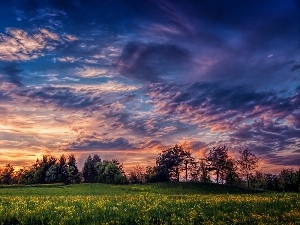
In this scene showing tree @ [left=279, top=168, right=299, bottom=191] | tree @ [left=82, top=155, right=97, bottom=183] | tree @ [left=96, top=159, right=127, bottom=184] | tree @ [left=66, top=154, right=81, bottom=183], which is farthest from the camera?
tree @ [left=82, top=155, right=97, bottom=183]

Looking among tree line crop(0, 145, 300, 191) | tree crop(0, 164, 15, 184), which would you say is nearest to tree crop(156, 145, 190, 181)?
tree line crop(0, 145, 300, 191)

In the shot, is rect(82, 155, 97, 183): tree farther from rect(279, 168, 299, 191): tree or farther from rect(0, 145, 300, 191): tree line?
rect(279, 168, 299, 191): tree

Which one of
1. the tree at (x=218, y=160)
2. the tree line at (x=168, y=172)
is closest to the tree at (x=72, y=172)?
the tree line at (x=168, y=172)

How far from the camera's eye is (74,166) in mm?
141250

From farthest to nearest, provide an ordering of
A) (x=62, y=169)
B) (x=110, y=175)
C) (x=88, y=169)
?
(x=88, y=169) < (x=62, y=169) < (x=110, y=175)

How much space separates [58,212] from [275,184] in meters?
118

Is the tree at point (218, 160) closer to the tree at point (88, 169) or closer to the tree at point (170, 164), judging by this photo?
the tree at point (170, 164)

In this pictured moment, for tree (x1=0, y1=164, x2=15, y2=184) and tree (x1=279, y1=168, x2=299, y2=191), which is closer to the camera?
tree (x1=279, y1=168, x2=299, y2=191)

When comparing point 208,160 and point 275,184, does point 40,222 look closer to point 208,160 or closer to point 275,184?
point 208,160

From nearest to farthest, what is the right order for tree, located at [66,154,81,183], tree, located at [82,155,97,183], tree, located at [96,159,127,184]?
tree, located at [96,159,127,184] → tree, located at [66,154,81,183] → tree, located at [82,155,97,183]

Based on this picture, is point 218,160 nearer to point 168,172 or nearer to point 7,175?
point 168,172

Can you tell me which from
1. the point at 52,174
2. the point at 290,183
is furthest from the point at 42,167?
the point at 290,183

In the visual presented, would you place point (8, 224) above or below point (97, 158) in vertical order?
below

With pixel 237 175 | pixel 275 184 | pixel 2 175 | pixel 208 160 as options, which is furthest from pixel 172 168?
pixel 2 175
